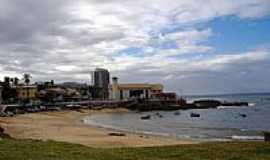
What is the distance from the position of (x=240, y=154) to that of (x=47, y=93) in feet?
424

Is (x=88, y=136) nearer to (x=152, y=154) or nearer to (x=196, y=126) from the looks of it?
(x=196, y=126)

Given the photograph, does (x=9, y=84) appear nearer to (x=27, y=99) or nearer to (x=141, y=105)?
(x=27, y=99)

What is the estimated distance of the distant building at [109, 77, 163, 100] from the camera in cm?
16588

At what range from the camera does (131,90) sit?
17025 centimetres

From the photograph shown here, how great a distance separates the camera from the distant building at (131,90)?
16588 centimetres

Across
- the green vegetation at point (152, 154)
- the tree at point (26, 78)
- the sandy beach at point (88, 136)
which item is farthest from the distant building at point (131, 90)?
the green vegetation at point (152, 154)

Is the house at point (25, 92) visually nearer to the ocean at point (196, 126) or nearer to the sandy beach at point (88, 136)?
the ocean at point (196, 126)

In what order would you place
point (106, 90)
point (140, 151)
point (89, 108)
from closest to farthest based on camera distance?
point (140, 151) < point (89, 108) < point (106, 90)

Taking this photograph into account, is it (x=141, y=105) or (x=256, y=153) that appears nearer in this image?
(x=256, y=153)

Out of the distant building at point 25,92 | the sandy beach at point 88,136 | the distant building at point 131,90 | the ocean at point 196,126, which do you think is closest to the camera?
the sandy beach at point 88,136

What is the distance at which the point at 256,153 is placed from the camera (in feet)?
50.9

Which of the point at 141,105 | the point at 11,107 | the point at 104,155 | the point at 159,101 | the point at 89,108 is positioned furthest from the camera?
the point at 159,101

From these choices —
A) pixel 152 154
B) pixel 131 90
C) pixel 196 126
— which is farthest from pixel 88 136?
pixel 131 90

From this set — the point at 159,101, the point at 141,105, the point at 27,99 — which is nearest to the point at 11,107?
the point at 27,99
